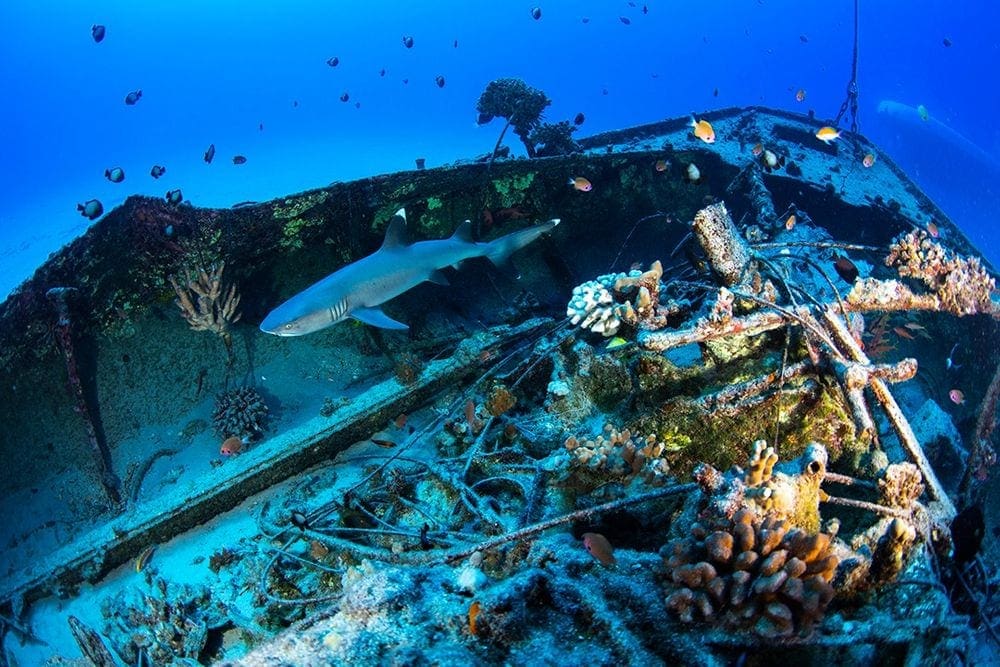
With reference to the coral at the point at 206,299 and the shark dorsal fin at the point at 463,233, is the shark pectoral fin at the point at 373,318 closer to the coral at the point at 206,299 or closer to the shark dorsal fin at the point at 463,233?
the shark dorsal fin at the point at 463,233

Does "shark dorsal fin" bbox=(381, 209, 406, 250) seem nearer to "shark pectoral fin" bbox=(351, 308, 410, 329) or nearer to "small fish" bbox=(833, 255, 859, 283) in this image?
"shark pectoral fin" bbox=(351, 308, 410, 329)

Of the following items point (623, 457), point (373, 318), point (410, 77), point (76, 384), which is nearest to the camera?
point (623, 457)

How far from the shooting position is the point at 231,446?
219 inches

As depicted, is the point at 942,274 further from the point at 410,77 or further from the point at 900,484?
the point at 410,77

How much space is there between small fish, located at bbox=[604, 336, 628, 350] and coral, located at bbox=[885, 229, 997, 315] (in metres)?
2.86

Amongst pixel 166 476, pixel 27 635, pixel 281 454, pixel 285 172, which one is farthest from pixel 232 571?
pixel 285 172

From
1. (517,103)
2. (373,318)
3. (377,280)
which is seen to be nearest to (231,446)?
(373,318)

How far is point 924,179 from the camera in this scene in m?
39.7

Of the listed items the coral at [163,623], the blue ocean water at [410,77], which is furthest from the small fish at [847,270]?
the blue ocean water at [410,77]

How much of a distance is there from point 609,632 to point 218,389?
6404 mm

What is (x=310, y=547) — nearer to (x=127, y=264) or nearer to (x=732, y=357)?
(x=732, y=357)

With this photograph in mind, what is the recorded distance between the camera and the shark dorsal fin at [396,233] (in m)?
5.51

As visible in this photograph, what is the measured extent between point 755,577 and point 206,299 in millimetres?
6658

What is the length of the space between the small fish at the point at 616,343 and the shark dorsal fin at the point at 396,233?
2.75 metres
